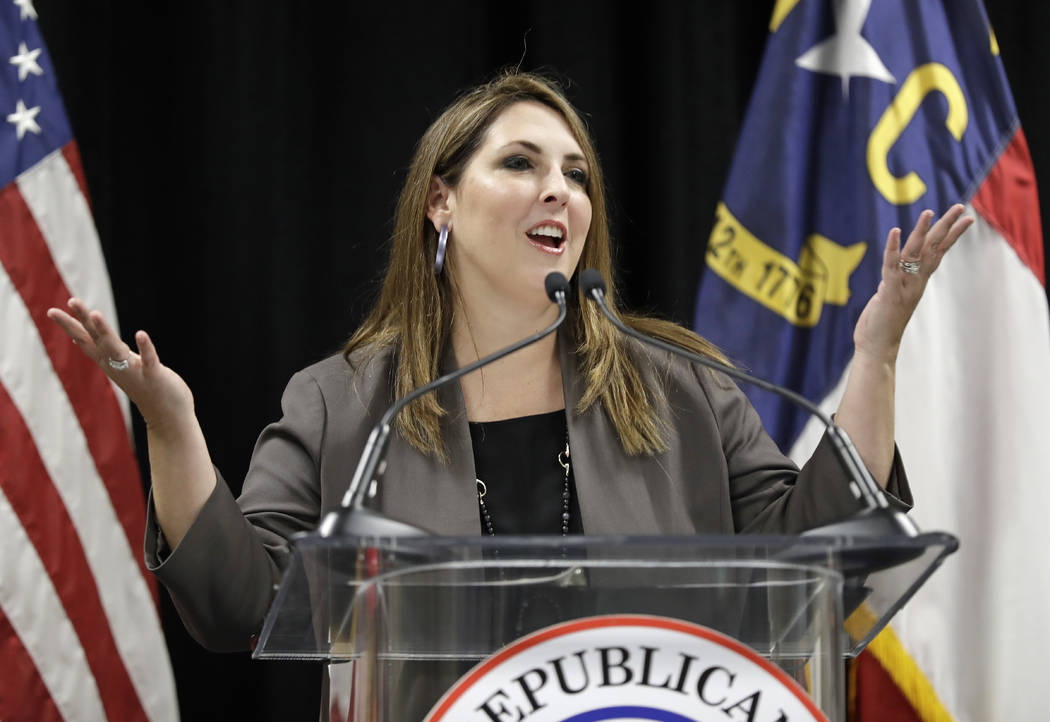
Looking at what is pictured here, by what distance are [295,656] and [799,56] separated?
1.76m

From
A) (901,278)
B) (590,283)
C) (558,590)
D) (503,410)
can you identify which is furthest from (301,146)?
(558,590)

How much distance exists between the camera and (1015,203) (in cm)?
227

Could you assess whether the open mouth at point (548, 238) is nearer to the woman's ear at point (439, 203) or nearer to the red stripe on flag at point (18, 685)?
the woman's ear at point (439, 203)

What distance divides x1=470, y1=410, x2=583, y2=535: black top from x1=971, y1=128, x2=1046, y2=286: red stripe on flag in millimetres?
1070

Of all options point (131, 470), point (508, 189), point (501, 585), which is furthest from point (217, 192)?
point (501, 585)

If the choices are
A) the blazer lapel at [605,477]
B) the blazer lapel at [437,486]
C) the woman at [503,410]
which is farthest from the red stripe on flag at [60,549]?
the blazer lapel at [605,477]

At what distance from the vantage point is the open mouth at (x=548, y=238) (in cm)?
179

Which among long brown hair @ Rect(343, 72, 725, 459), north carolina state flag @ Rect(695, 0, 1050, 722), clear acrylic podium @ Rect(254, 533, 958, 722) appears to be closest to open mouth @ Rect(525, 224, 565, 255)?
long brown hair @ Rect(343, 72, 725, 459)

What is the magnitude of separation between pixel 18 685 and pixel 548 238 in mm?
1235

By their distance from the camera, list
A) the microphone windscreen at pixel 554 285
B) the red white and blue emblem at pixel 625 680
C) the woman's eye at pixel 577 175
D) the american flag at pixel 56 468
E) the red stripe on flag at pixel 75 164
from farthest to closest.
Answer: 1. the red stripe on flag at pixel 75 164
2. the american flag at pixel 56 468
3. the woman's eye at pixel 577 175
4. the microphone windscreen at pixel 554 285
5. the red white and blue emblem at pixel 625 680

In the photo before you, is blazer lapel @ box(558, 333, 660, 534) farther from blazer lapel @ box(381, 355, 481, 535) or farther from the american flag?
the american flag

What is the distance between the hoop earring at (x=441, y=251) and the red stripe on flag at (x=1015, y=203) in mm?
1084

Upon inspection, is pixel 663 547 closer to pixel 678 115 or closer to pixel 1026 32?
pixel 678 115

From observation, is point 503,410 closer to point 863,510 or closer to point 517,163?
point 517,163
